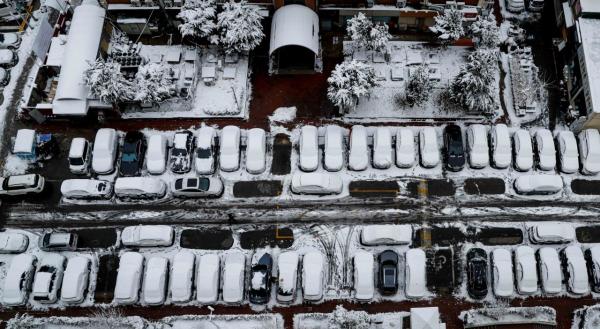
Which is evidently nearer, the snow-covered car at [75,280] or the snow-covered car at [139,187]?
the snow-covered car at [75,280]

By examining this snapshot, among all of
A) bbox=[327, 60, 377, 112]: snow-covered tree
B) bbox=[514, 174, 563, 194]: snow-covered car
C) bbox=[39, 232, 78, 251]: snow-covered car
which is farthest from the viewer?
bbox=[327, 60, 377, 112]: snow-covered tree

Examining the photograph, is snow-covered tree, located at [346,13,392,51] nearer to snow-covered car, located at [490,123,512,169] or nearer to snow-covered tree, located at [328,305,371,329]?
snow-covered car, located at [490,123,512,169]

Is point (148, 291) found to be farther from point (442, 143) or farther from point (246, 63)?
point (442, 143)

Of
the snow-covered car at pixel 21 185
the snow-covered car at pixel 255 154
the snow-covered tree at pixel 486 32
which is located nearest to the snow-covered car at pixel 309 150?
the snow-covered car at pixel 255 154

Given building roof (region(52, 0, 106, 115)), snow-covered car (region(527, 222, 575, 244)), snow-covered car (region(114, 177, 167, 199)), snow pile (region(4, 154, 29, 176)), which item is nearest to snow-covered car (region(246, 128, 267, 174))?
snow-covered car (region(114, 177, 167, 199))

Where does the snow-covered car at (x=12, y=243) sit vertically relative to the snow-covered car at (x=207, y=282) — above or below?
above

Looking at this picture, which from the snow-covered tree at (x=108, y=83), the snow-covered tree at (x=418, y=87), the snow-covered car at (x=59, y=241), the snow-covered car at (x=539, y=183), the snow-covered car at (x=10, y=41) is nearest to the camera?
the snow-covered car at (x=59, y=241)

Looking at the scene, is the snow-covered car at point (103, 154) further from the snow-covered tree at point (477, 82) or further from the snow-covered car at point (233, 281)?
the snow-covered tree at point (477, 82)
